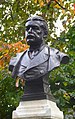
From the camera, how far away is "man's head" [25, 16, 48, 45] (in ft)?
16.0

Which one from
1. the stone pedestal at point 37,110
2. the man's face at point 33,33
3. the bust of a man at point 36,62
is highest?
the man's face at point 33,33

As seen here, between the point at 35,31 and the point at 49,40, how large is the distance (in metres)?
3.96

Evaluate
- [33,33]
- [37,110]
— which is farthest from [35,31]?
[37,110]

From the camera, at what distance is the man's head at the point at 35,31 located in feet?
16.0

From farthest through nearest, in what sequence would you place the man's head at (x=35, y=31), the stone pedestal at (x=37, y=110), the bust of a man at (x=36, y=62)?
the man's head at (x=35, y=31)
the bust of a man at (x=36, y=62)
the stone pedestal at (x=37, y=110)

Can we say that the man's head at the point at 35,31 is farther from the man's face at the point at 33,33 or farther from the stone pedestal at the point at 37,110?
the stone pedestal at the point at 37,110

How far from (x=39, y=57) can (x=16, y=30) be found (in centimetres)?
447

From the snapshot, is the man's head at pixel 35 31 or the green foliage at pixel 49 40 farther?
the green foliage at pixel 49 40

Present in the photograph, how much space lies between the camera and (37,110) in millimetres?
4586

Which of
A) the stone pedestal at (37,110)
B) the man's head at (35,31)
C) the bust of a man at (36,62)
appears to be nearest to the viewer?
the stone pedestal at (37,110)

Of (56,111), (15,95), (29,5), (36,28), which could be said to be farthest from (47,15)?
(56,111)

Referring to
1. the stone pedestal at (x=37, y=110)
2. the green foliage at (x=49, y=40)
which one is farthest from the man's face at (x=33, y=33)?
the green foliage at (x=49, y=40)

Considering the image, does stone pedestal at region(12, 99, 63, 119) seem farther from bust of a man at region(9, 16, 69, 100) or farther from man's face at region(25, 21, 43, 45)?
man's face at region(25, 21, 43, 45)

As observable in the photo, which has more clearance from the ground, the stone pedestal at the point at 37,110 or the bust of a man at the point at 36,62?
the bust of a man at the point at 36,62
